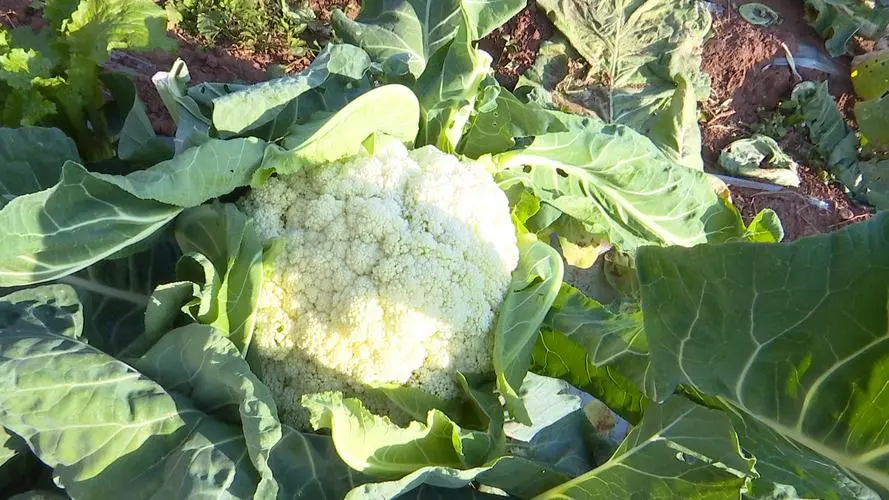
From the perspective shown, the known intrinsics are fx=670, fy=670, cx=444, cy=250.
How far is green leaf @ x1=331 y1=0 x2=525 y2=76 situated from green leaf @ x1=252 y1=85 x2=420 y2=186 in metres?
0.30

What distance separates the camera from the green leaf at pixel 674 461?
44.0 inches

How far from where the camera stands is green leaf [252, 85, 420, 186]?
1.35 meters

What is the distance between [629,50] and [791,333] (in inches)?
85.4

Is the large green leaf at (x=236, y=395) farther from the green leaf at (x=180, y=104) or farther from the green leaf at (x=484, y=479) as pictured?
the green leaf at (x=180, y=104)

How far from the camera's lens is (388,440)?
121 centimetres

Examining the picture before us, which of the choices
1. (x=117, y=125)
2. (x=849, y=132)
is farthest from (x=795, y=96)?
(x=117, y=125)

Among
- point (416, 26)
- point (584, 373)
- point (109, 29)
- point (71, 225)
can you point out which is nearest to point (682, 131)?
point (416, 26)

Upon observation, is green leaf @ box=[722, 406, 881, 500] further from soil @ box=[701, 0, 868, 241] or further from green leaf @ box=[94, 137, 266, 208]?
soil @ box=[701, 0, 868, 241]

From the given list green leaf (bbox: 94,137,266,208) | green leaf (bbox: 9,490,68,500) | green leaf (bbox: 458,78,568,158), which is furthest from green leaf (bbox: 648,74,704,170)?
green leaf (bbox: 9,490,68,500)

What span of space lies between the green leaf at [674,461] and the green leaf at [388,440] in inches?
8.9

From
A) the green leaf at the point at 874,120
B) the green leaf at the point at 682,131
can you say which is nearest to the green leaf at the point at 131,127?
the green leaf at the point at 682,131

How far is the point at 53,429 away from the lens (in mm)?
1105

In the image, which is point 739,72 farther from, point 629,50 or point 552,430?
point 552,430

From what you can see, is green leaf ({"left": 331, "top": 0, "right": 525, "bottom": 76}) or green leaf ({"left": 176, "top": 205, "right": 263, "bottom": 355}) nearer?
green leaf ({"left": 176, "top": 205, "right": 263, "bottom": 355})
